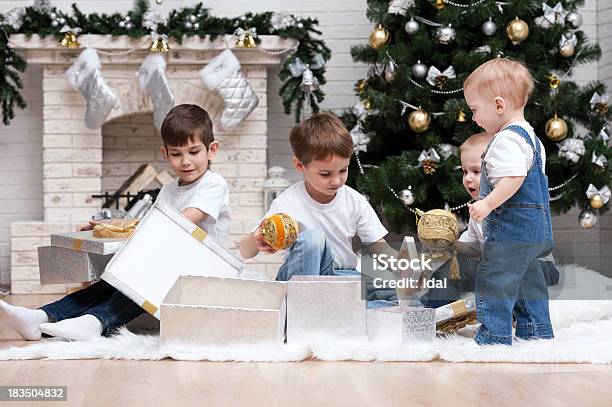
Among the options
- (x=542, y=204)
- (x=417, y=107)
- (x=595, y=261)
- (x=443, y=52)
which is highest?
(x=443, y=52)

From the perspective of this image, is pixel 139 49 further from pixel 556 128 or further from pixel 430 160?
pixel 556 128

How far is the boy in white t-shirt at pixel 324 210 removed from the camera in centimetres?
235

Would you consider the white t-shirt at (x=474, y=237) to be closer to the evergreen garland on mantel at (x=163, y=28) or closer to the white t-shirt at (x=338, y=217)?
the white t-shirt at (x=338, y=217)

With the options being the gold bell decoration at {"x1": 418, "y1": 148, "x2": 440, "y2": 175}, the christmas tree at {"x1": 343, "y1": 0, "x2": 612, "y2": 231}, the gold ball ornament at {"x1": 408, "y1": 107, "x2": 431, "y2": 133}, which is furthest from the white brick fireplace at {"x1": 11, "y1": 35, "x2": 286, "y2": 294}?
the gold bell decoration at {"x1": 418, "y1": 148, "x2": 440, "y2": 175}

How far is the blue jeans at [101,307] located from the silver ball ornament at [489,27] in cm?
203

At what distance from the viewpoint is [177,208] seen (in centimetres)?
270

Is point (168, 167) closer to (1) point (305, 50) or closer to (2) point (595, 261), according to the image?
(1) point (305, 50)

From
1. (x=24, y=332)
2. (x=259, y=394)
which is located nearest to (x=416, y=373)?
(x=259, y=394)

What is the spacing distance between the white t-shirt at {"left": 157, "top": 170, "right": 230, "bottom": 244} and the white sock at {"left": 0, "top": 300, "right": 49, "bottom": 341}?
578mm

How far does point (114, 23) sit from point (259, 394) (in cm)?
295

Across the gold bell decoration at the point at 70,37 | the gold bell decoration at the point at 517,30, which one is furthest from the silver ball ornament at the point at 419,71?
the gold bell decoration at the point at 70,37

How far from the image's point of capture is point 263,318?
2.01m

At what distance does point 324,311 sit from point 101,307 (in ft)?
2.22

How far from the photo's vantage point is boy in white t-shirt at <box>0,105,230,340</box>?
7.43ft
